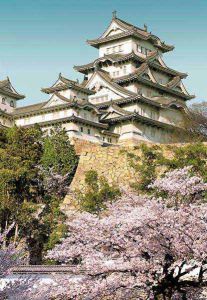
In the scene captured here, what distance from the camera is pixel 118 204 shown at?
52.6 ft

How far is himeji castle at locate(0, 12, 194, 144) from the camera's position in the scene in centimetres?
4481

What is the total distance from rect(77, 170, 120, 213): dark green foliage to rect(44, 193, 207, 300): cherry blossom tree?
1663 cm

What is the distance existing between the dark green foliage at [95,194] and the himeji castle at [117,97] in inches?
353

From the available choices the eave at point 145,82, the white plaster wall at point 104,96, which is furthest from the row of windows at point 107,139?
the eave at point 145,82

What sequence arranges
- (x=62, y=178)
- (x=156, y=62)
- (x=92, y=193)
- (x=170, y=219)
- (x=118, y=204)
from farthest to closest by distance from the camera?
(x=156, y=62)
(x=62, y=178)
(x=92, y=193)
(x=118, y=204)
(x=170, y=219)

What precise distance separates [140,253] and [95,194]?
19.3 metres

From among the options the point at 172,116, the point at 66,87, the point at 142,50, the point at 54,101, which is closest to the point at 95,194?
the point at 54,101

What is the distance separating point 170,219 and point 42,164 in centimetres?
2357

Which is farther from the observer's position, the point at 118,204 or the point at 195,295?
the point at 118,204

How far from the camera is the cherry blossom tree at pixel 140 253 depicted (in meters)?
12.1

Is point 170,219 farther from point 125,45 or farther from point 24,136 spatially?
point 125,45

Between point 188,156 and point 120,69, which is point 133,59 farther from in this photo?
point 188,156

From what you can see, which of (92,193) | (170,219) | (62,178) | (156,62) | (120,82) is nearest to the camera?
(170,219)

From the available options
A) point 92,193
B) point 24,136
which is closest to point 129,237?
point 92,193
